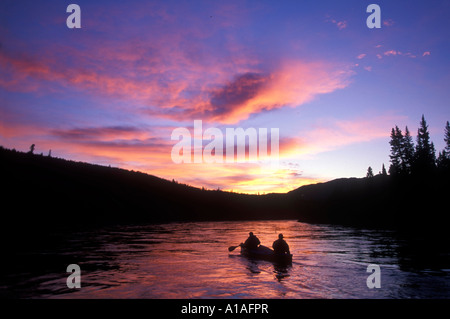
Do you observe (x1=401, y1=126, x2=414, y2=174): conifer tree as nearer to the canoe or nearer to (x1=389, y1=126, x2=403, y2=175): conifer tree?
(x1=389, y1=126, x2=403, y2=175): conifer tree

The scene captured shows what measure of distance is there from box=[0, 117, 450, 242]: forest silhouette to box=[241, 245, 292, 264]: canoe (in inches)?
1765

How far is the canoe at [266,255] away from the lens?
26.1 metres

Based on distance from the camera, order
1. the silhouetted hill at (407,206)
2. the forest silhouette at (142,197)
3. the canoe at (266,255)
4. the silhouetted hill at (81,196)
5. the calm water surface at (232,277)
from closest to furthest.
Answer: the calm water surface at (232,277) → the canoe at (266,255) → the silhouetted hill at (407,206) → the forest silhouette at (142,197) → the silhouetted hill at (81,196)

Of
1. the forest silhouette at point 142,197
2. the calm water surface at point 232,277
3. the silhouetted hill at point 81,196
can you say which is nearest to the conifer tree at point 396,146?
the forest silhouette at point 142,197

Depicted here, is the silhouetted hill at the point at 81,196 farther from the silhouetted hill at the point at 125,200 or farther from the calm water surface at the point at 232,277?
the calm water surface at the point at 232,277

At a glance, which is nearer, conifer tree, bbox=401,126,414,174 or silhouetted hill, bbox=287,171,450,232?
silhouetted hill, bbox=287,171,450,232

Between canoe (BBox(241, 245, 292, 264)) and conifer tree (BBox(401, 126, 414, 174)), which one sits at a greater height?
conifer tree (BBox(401, 126, 414, 174))

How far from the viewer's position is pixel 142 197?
16775 centimetres

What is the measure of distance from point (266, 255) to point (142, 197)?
5813 inches

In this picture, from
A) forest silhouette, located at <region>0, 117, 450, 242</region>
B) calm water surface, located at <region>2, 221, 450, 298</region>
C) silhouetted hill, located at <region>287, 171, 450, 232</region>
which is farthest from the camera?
forest silhouette, located at <region>0, 117, 450, 242</region>

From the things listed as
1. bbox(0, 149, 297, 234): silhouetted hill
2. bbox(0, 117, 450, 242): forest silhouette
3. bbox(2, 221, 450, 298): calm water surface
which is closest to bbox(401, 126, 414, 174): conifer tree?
bbox(0, 117, 450, 242): forest silhouette

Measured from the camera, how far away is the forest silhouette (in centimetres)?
7675

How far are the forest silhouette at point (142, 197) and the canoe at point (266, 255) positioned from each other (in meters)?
44.8
